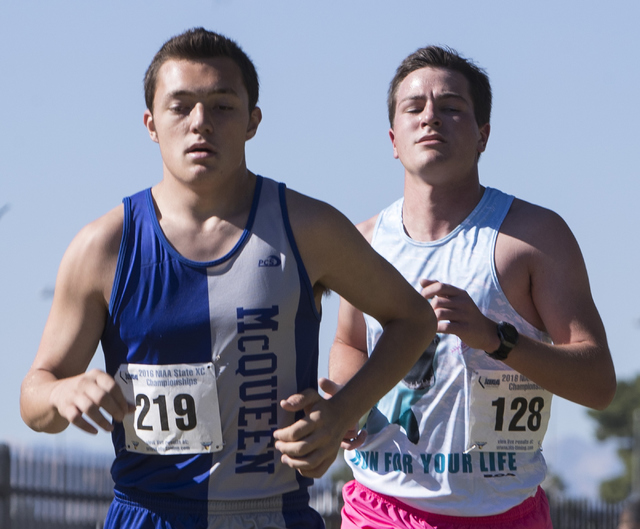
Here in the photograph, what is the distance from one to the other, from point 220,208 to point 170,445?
0.77m

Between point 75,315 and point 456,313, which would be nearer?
point 75,315

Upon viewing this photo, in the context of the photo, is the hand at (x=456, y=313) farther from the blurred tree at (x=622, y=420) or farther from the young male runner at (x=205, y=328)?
the blurred tree at (x=622, y=420)

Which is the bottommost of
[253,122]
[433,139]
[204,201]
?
[204,201]

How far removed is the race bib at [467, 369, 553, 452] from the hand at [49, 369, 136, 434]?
1736mm

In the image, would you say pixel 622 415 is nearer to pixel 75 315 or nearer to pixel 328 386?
pixel 328 386

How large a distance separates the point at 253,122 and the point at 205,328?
2.56 ft

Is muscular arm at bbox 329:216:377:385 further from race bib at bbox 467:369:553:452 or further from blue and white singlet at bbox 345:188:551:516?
race bib at bbox 467:369:553:452

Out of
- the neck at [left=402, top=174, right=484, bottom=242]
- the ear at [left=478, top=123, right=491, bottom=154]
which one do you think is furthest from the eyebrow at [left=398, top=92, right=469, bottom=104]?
the neck at [left=402, top=174, right=484, bottom=242]

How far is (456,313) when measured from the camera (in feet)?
12.6

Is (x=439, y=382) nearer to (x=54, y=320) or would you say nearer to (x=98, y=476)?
(x=54, y=320)

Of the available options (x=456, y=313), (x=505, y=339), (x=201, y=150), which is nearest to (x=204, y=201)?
(x=201, y=150)

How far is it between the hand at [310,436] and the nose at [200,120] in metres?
0.86

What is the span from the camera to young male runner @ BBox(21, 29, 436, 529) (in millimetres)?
3297

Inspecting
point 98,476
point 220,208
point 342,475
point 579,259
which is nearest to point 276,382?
point 220,208
